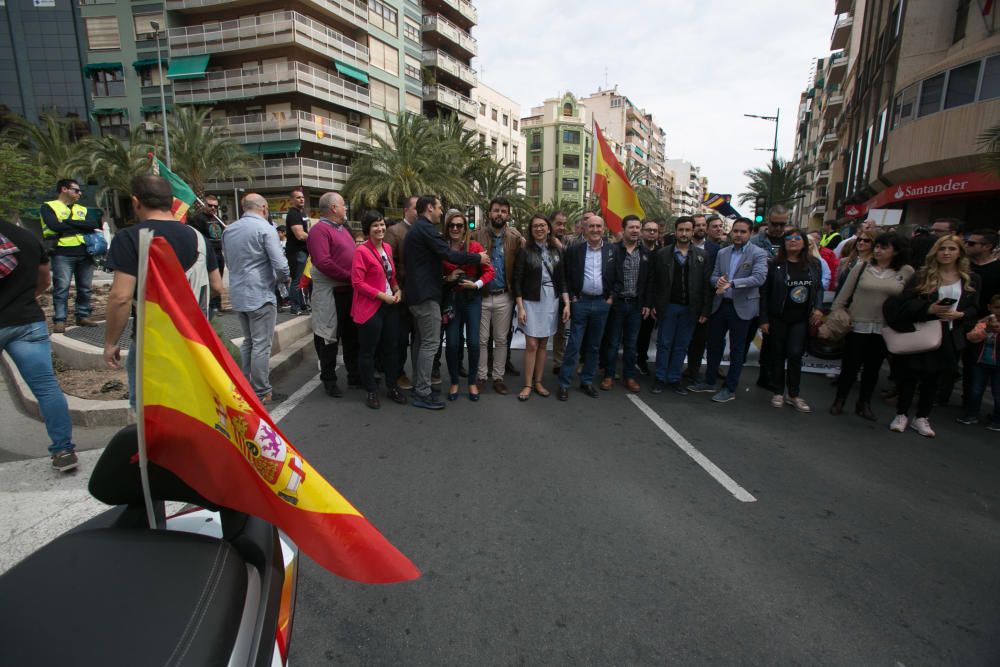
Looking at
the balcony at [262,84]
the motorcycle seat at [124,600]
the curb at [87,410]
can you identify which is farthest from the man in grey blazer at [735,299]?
the balcony at [262,84]

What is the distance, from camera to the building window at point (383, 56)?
37.9m

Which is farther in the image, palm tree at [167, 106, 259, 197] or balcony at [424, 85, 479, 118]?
balcony at [424, 85, 479, 118]

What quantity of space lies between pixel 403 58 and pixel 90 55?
21.3m

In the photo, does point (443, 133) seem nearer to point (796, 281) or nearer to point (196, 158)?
point (196, 158)

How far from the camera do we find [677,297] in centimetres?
613

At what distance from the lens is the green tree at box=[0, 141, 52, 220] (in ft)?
36.5

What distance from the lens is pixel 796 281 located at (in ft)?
18.2

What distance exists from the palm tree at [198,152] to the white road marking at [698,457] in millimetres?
31967

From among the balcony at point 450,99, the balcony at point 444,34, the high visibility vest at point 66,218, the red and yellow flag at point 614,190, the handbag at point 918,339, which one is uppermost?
the balcony at point 444,34

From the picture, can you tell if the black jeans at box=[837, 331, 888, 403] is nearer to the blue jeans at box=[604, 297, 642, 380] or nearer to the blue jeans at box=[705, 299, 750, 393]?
the blue jeans at box=[705, 299, 750, 393]

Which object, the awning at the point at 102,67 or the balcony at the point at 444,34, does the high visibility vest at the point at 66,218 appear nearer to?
the awning at the point at 102,67

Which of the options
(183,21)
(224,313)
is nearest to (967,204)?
(224,313)

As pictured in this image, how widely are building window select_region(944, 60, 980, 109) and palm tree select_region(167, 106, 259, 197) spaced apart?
33577 millimetres

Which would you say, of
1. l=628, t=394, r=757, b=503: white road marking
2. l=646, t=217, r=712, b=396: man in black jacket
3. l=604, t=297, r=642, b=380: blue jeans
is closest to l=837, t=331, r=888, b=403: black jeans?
l=646, t=217, r=712, b=396: man in black jacket
